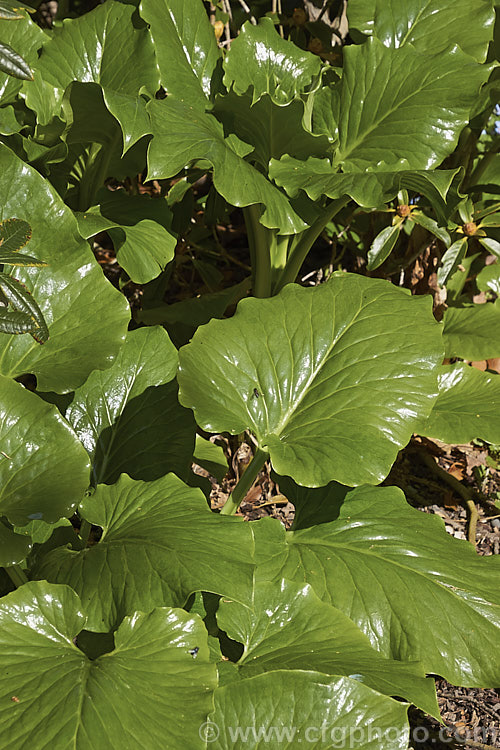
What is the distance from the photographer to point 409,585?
1.35 metres

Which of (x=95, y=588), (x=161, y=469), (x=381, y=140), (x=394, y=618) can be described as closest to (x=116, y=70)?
(x=381, y=140)

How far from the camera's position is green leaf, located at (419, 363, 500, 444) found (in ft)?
5.53

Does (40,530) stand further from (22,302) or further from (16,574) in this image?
(22,302)

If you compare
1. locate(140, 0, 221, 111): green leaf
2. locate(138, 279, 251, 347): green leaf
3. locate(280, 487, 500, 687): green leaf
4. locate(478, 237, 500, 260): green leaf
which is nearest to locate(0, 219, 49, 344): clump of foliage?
locate(280, 487, 500, 687): green leaf

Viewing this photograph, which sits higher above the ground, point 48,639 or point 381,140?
point 381,140

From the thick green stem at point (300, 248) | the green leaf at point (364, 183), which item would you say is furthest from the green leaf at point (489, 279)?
the green leaf at point (364, 183)

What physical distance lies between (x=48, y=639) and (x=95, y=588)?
11 centimetres

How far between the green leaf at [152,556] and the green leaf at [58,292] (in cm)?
28

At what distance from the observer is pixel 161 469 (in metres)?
1.56

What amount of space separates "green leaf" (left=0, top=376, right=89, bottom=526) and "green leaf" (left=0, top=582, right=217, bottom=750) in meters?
0.14

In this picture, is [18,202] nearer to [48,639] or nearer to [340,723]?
[48,639]

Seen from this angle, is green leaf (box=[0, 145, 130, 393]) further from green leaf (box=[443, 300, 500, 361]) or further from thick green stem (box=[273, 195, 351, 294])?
green leaf (box=[443, 300, 500, 361])

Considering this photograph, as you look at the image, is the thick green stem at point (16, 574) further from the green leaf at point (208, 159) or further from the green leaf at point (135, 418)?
the green leaf at point (208, 159)

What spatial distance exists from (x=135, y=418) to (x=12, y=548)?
0.49m
